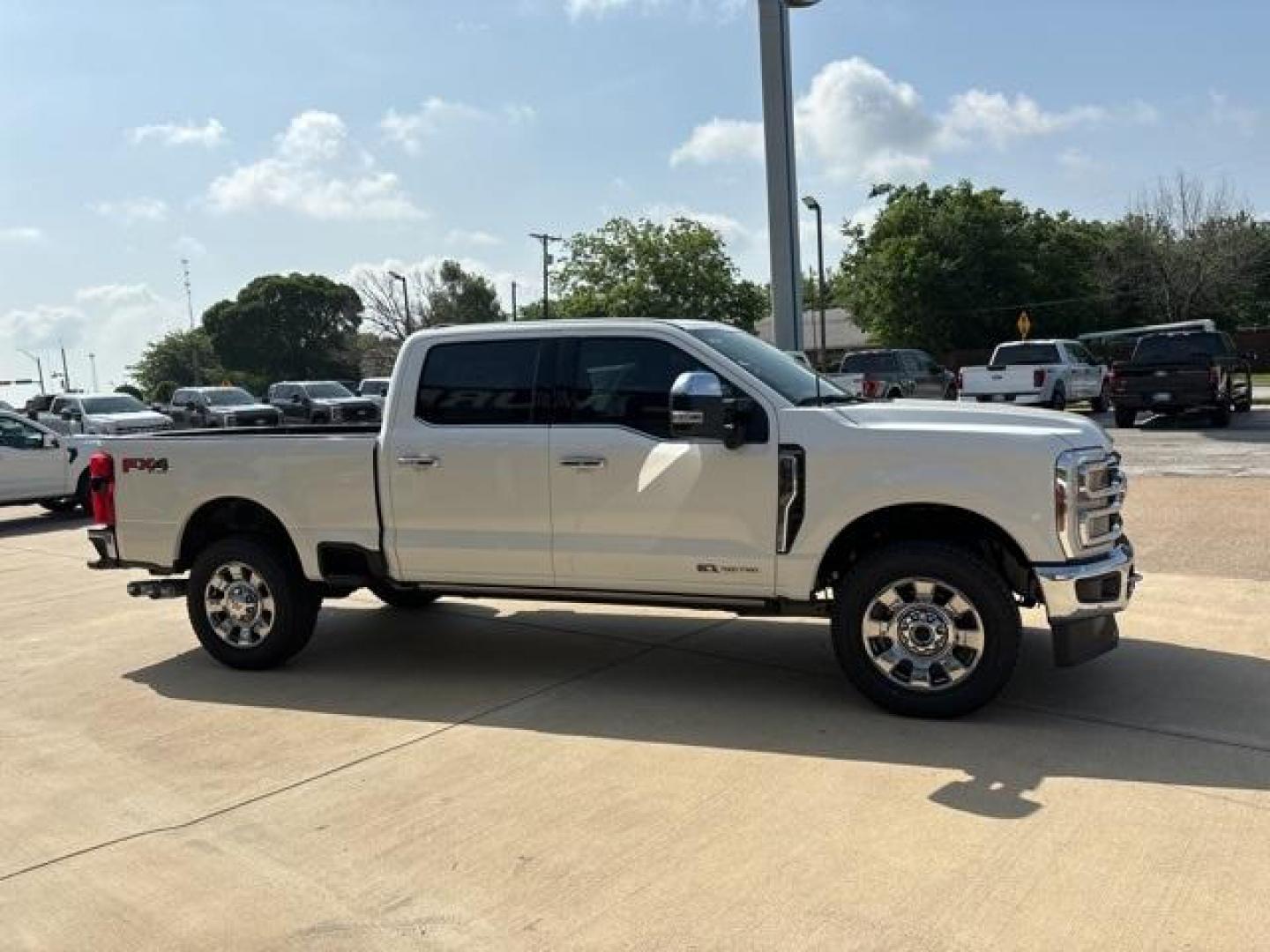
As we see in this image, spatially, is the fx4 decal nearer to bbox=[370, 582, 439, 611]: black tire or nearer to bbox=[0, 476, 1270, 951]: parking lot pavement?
bbox=[0, 476, 1270, 951]: parking lot pavement

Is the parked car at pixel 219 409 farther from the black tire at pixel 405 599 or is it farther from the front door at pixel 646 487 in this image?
the front door at pixel 646 487

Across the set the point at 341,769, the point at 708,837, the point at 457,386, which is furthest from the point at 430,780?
the point at 457,386

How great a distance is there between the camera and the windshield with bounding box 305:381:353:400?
37.2 metres

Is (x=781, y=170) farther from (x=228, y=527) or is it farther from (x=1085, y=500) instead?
(x=1085, y=500)

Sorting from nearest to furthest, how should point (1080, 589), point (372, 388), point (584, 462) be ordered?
point (1080, 589) < point (584, 462) < point (372, 388)

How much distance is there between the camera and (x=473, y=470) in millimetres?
5828

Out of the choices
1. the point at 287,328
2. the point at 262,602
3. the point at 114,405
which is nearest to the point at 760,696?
the point at 262,602

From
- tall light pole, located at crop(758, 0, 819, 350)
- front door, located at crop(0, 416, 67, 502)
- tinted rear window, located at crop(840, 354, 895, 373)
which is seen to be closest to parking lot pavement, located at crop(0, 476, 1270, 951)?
front door, located at crop(0, 416, 67, 502)

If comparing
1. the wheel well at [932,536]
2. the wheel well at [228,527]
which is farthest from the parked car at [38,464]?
the wheel well at [932,536]

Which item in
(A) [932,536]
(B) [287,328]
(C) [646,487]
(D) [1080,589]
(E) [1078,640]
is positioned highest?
(B) [287,328]

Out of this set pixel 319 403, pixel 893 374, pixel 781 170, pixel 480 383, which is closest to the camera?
pixel 480 383

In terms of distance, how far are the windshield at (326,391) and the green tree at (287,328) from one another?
165 feet

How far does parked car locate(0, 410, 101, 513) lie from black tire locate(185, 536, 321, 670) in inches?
395

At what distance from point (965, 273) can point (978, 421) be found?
4376 centimetres
